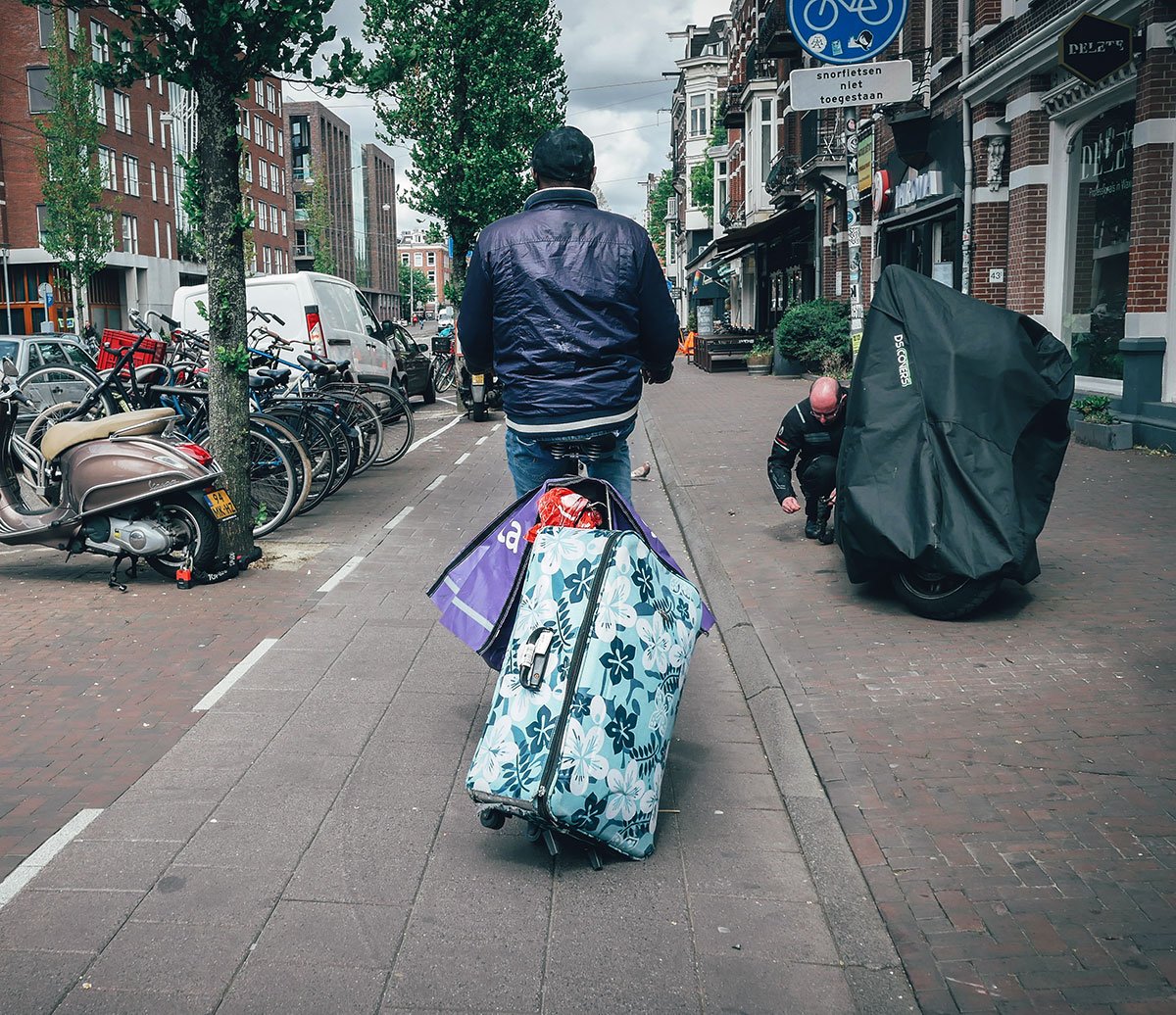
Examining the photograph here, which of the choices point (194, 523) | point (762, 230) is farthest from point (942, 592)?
point (762, 230)

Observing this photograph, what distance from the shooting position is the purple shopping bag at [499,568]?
3793mm

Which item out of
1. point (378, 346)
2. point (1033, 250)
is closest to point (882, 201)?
point (1033, 250)

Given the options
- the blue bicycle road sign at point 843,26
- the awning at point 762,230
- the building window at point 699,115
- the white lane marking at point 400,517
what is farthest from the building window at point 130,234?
the blue bicycle road sign at point 843,26

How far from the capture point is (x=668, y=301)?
418cm

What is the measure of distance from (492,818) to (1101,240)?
12708 millimetres

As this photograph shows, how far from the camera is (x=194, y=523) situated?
717 centimetres

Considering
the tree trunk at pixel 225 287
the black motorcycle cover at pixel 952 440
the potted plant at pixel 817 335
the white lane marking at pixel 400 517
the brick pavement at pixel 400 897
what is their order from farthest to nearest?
the potted plant at pixel 817 335 → the white lane marking at pixel 400 517 → the tree trunk at pixel 225 287 → the black motorcycle cover at pixel 952 440 → the brick pavement at pixel 400 897

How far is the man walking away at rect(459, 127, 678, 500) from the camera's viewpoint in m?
4.00

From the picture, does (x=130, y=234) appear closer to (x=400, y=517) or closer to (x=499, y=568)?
(x=400, y=517)

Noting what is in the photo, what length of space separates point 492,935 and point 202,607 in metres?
4.08

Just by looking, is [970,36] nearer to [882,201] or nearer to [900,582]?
[882,201]

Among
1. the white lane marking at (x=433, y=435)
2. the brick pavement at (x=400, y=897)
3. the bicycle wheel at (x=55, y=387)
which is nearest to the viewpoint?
the brick pavement at (x=400, y=897)

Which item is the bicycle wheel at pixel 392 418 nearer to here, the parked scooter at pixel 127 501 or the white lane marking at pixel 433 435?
the white lane marking at pixel 433 435

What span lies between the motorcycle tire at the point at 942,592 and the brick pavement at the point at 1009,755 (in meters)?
0.09
